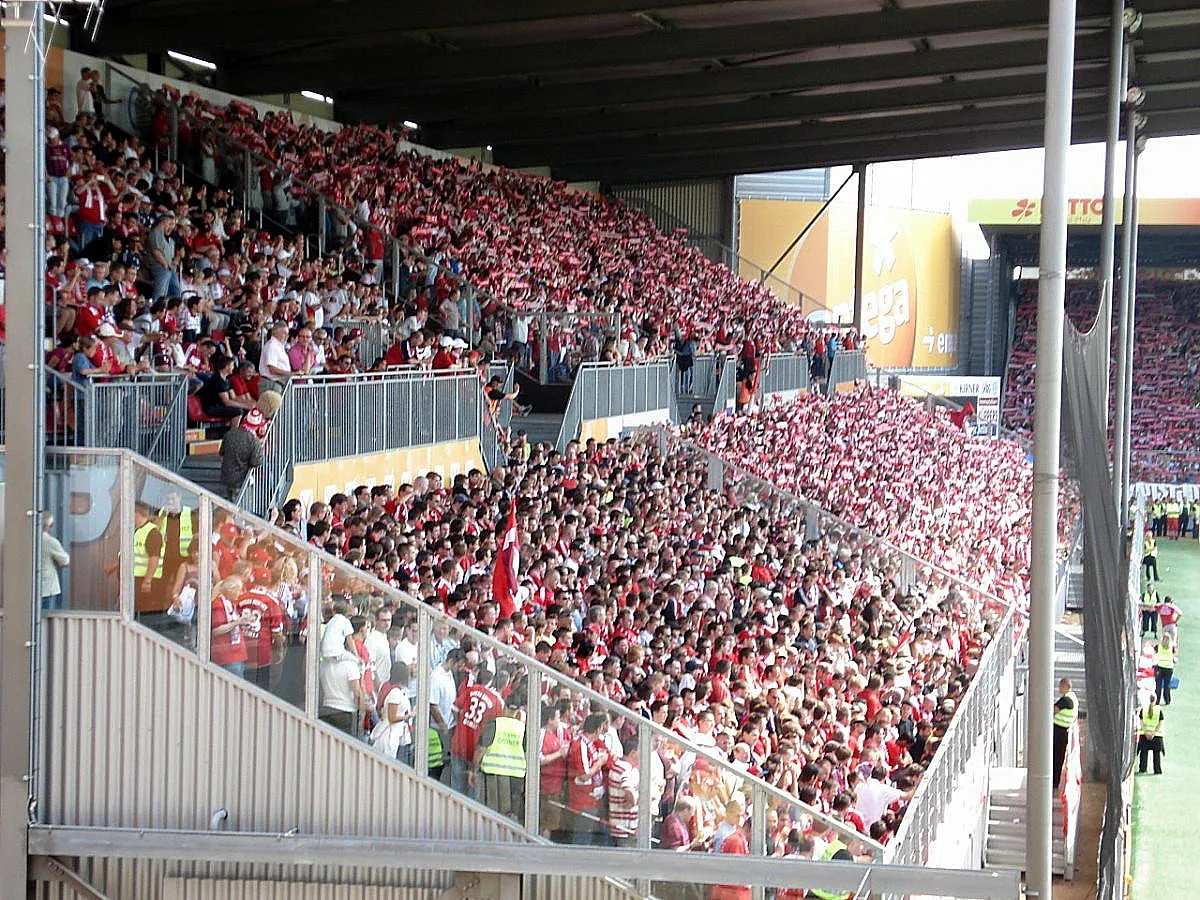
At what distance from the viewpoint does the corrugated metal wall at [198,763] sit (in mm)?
7406

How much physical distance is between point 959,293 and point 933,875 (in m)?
41.2

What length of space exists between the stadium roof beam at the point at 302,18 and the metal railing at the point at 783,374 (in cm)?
913

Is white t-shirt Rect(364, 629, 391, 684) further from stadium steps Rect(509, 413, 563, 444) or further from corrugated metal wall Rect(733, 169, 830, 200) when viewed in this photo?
corrugated metal wall Rect(733, 169, 830, 200)

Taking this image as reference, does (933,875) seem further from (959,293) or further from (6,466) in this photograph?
(959,293)

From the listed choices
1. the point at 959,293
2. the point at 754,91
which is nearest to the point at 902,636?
the point at 754,91

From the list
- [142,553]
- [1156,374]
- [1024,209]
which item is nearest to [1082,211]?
[1024,209]

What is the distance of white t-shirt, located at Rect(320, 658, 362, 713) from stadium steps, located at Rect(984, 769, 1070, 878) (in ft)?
25.1

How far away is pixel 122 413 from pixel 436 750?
3.56m

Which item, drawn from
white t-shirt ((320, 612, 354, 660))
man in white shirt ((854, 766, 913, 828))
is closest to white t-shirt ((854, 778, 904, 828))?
man in white shirt ((854, 766, 913, 828))

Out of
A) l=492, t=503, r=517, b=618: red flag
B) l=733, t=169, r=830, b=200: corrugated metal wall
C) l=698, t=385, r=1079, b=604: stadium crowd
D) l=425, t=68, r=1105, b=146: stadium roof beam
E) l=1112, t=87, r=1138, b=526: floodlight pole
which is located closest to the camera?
l=492, t=503, r=517, b=618: red flag

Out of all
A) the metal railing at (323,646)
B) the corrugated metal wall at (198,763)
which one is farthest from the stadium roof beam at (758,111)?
the corrugated metal wall at (198,763)

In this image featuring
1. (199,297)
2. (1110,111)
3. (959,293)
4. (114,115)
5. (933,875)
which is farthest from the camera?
(959,293)

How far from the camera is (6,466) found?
7145 millimetres

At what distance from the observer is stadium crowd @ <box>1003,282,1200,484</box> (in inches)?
1890
